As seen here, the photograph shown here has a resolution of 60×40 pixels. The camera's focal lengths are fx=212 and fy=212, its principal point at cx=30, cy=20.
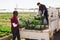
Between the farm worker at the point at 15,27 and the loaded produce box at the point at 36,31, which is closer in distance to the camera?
the loaded produce box at the point at 36,31

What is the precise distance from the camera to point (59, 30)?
10992mm

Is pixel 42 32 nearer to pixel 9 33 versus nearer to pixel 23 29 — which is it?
pixel 23 29

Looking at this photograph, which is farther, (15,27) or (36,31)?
(15,27)

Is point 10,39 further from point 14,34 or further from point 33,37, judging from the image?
point 33,37

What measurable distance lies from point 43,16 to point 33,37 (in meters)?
1.99

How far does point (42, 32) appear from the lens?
305 inches

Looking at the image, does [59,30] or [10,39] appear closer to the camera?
[10,39]

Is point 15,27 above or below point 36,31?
above

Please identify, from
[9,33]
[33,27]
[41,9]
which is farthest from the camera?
[41,9]

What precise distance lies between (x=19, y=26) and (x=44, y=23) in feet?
4.00

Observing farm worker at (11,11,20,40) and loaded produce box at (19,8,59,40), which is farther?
farm worker at (11,11,20,40)

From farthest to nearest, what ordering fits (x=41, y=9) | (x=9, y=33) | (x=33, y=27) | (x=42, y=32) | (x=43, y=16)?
(x=41, y=9)
(x=43, y=16)
(x=9, y=33)
(x=33, y=27)
(x=42, y=32)

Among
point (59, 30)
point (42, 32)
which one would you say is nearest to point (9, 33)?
point (42, 32)

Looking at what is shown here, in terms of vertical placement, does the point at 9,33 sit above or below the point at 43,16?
below
